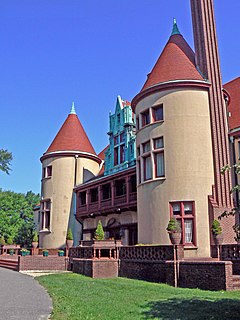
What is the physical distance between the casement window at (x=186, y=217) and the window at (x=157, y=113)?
5.13 metres

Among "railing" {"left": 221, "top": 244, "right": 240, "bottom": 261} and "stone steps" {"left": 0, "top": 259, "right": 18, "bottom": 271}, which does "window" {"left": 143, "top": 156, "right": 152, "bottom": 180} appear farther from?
"stone steps" {"left": 0, "top": 259, "right": 18, "bottom": 271}

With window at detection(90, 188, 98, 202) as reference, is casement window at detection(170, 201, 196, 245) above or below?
below

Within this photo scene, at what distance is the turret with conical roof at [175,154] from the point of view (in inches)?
784

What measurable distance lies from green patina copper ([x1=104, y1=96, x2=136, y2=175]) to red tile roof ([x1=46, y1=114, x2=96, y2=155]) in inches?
192

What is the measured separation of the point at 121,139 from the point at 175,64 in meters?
8.52

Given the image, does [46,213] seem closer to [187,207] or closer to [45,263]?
[45,263]

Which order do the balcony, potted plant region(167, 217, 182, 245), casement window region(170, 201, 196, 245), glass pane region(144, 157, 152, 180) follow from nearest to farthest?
potted plant region(167, 217, 182, 245) → casement window region(170, 201, 196, 245) → glass pane region(144, 157, 152, 180) → the balcony

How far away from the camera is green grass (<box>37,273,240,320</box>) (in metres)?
8.70

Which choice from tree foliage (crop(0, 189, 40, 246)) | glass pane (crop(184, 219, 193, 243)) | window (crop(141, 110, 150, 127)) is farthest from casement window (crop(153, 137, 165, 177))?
tree foliage (crop(0, 189, 40, 246))

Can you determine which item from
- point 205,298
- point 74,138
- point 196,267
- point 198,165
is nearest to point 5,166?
point 74,138

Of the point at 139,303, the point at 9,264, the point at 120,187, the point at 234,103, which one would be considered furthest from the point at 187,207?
the point at 9,264

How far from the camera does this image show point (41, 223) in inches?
1355

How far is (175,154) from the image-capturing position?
20734 millimetres

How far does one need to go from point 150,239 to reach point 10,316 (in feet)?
41.6
